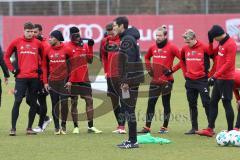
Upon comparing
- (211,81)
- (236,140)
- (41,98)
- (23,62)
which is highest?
(23,62)

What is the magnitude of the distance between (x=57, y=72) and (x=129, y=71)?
9.43 feet

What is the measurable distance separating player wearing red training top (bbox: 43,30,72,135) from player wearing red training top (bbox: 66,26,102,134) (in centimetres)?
20

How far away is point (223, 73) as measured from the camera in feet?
44.9

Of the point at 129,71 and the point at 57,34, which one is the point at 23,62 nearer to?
the point at 57,34

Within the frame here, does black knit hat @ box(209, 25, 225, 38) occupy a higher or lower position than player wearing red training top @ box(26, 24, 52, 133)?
higher

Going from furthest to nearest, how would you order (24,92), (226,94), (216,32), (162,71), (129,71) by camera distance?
(162,71), (24,92), (226,94), (216,32), (129,71)

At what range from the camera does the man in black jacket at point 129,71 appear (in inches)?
475

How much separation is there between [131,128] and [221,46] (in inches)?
107

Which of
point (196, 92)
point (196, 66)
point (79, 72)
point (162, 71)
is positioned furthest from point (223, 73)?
point (79, 72)

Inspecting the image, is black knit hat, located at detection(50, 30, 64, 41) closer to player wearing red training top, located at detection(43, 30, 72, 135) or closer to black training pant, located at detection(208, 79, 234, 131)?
player wearing red training top, located at detection(43, 30, 72, 135)

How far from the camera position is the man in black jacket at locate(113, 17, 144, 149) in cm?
1207

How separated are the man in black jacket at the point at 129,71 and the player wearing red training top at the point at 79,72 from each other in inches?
104

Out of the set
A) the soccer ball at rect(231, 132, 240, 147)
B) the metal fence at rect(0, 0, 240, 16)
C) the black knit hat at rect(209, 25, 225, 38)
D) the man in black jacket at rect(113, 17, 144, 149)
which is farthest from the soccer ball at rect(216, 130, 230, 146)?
the metal fence at rect(0, 0, 240, 16)

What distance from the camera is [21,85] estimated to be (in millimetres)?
14539
